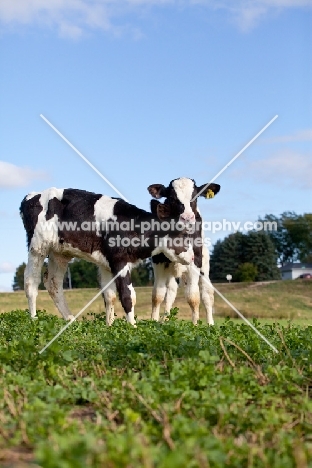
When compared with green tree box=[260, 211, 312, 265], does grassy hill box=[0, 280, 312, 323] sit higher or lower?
lower

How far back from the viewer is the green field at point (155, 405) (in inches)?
145

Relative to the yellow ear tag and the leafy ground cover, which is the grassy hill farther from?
the leafy ground cover

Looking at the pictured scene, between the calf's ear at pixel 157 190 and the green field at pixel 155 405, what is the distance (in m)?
6.09

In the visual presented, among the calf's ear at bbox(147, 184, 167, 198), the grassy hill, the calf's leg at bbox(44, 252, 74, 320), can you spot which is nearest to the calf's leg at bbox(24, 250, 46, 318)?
the calf's leg at bbox(44, 252, 74, 320)

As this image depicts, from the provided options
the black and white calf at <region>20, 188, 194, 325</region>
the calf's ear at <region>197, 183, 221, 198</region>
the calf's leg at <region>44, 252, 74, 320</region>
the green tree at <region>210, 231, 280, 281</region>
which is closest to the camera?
the black and white calf at <region>20, 188, 194, 325</region>

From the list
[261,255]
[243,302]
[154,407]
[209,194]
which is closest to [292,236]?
[261,255]

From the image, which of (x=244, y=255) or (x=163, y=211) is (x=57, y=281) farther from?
(x=244, y=255)

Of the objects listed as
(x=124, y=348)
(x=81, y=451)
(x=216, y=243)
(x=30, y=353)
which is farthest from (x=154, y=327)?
(x=216, y=243)

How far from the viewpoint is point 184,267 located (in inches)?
557

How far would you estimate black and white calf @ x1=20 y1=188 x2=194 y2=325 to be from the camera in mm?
13227

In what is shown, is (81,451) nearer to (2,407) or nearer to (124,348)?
(2,407)

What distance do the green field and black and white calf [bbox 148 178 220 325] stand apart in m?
5.32

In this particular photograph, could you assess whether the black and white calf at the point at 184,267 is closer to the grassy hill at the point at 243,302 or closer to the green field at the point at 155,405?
the green field at the point at 155,405

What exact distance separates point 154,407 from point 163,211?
8.82 metres
